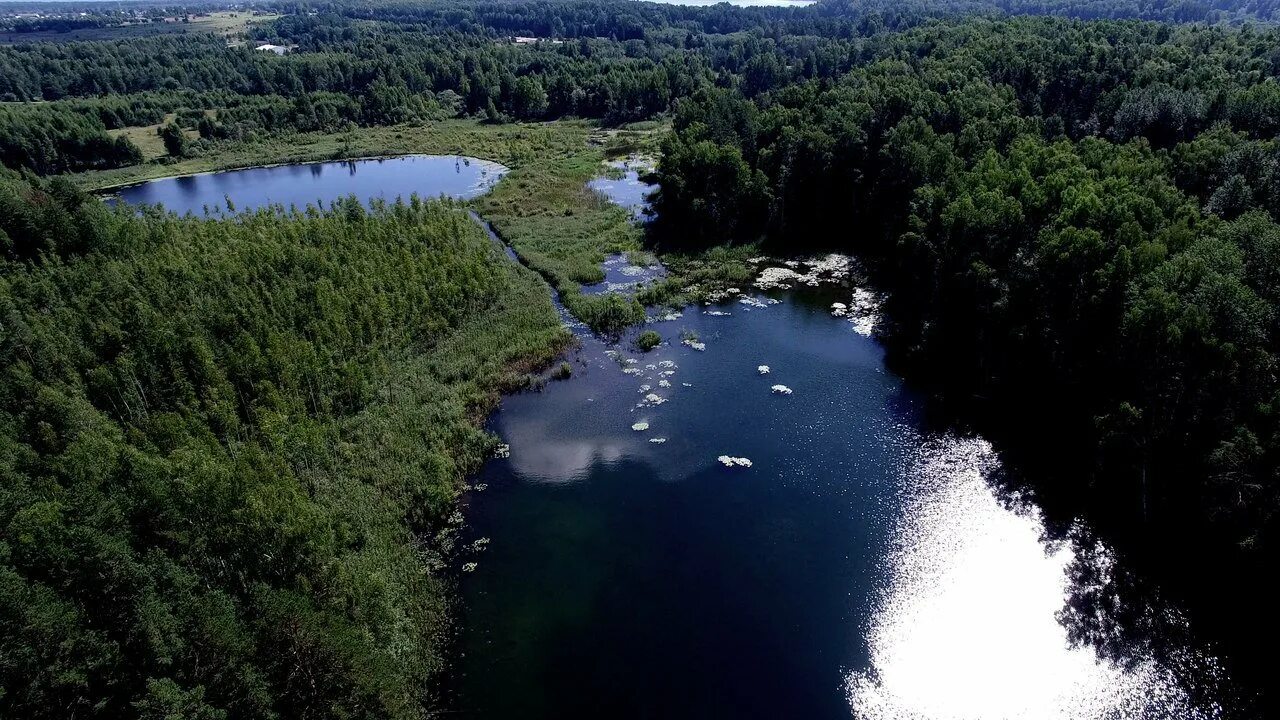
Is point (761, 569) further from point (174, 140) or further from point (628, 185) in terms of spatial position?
point (174, 140)

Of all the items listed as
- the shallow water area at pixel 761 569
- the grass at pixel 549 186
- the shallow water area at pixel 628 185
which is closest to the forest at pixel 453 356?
the grass at pixel 549 186

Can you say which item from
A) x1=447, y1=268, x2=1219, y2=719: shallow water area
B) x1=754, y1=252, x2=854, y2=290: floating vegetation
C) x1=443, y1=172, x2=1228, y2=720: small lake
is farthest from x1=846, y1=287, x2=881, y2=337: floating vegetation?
x1=443, y1=172, x2=1228, y2=720: small lake

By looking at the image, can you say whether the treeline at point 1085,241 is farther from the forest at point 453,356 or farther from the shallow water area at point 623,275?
the shallow water area at point 623,275

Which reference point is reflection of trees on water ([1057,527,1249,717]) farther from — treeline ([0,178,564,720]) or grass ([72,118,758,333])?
grass ([72,118,758,333])

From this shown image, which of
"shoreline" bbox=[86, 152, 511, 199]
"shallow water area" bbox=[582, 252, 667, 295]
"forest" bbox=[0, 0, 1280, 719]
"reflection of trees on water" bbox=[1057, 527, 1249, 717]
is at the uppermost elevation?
"forest" bbox=[0, 0, 1280, 719]

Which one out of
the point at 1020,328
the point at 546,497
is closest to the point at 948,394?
the point at 1020,328
